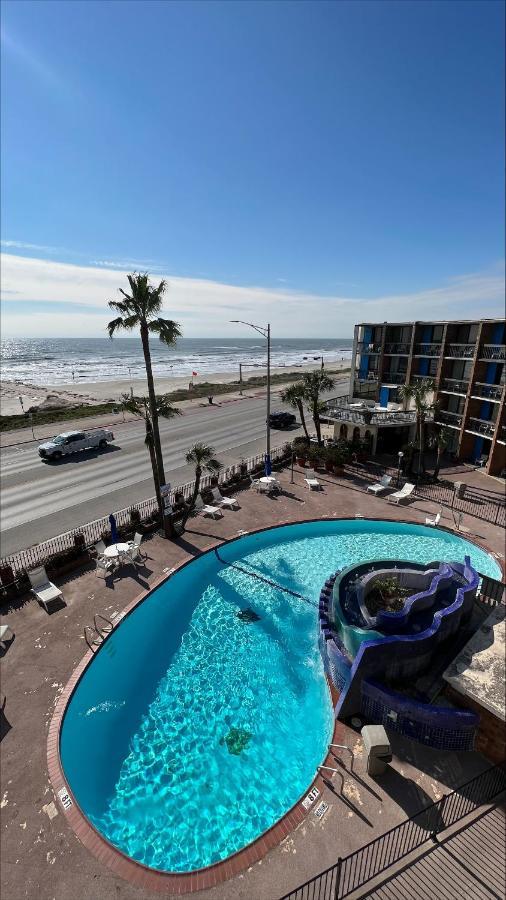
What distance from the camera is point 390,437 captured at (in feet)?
116

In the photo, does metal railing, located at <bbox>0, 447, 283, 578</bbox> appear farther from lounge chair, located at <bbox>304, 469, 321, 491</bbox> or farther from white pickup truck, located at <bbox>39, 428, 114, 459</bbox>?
white pickup truck, located at <bbox>39, 428, 114, 459</bbox>

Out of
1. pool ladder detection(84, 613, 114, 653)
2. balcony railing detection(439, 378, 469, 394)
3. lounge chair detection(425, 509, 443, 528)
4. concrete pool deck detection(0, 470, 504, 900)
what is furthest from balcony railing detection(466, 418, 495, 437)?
pool ladder detection(84, 613, 114, 653)

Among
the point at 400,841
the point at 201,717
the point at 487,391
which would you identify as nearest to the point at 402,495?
the point at 487,391

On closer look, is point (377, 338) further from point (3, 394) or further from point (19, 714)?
point (3, 394)

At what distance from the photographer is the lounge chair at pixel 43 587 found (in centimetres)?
1648

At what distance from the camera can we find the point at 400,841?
28.6 feet

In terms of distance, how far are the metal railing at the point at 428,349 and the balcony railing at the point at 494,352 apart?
14.4 feet

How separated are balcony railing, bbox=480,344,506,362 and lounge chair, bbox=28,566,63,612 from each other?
104 ft

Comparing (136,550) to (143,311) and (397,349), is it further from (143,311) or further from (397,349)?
(397,349)

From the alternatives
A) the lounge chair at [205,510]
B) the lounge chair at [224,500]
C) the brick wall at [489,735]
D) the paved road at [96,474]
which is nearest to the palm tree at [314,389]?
the paved road at [96,474]

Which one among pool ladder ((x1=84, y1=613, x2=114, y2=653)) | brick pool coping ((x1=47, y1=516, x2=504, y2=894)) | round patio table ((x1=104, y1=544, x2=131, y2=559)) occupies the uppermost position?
round patio table ((x1=104, y1=544, x2=131, y2=559))

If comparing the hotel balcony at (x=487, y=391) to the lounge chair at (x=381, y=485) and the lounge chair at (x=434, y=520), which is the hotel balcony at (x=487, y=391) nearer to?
the lounge chair at (x=381, y=485)

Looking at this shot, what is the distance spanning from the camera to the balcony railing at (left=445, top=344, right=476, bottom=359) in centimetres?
3192

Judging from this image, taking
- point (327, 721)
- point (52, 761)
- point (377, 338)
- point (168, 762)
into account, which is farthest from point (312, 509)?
point (377, 338)
